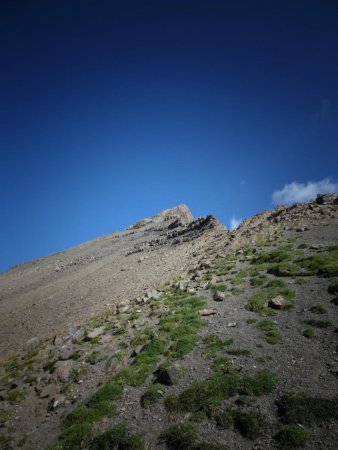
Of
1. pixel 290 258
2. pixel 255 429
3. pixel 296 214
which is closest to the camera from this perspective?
pixel 255 429

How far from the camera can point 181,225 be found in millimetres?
79562

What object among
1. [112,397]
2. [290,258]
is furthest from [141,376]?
[290,258]

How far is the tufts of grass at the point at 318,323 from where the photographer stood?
55.6 feet

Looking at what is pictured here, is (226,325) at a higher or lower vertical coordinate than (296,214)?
lower

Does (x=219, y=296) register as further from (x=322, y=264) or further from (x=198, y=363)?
(x=322, y=264)

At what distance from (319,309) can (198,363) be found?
9.61m

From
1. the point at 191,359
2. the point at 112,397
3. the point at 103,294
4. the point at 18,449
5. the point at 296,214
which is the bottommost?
the point at 18,449

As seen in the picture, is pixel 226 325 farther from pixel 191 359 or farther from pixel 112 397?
pixel 112 397

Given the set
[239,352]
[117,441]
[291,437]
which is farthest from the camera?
[239,352]

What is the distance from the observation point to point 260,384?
1309 cm

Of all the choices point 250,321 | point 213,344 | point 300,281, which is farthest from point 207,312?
point 300,281

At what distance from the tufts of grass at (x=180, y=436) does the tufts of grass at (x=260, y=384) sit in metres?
3.15

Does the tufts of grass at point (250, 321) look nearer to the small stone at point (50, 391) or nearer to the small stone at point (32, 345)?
the small stone at point (50, 391)

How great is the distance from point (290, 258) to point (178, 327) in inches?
637
